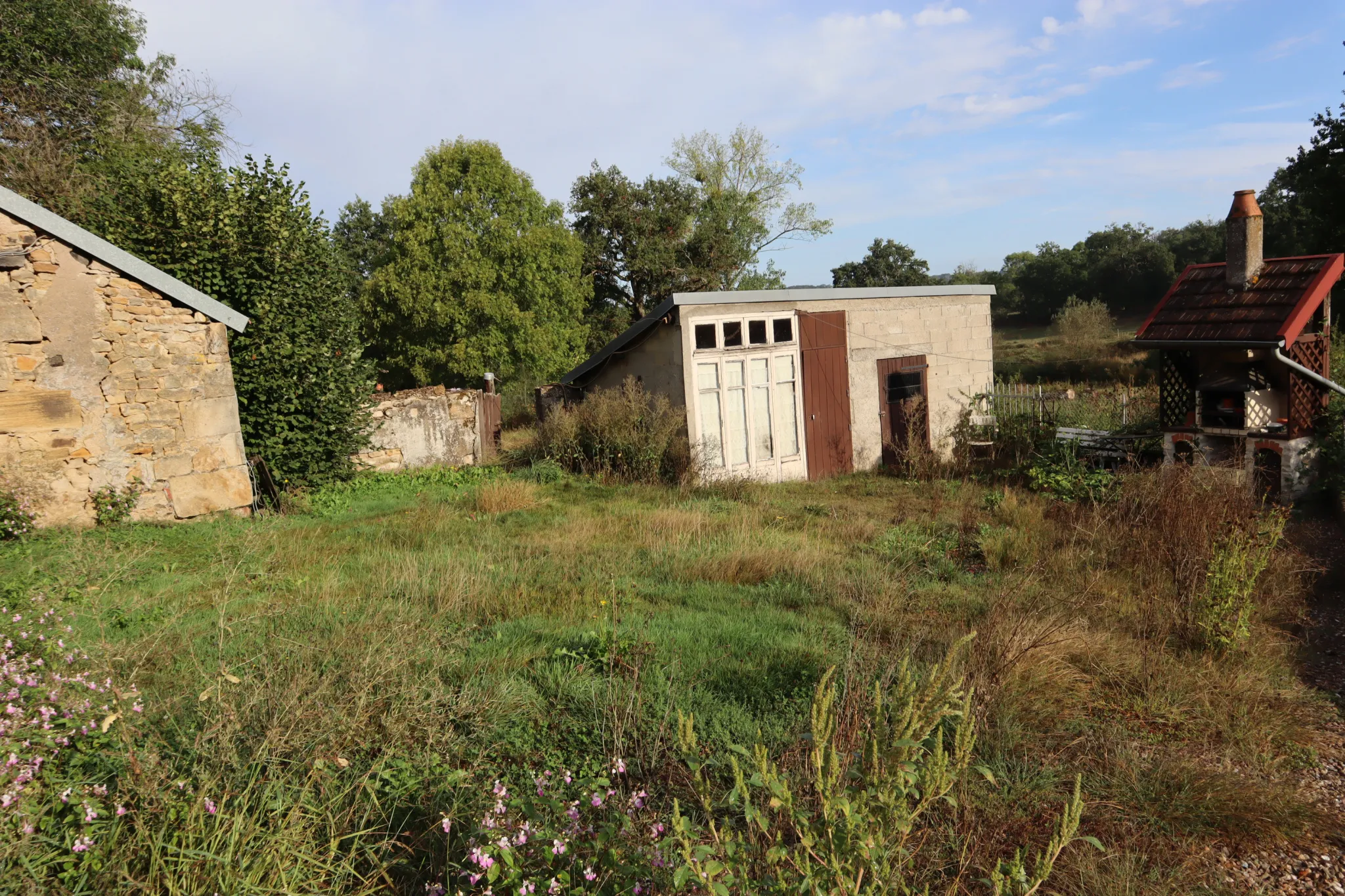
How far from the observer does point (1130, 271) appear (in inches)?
1403

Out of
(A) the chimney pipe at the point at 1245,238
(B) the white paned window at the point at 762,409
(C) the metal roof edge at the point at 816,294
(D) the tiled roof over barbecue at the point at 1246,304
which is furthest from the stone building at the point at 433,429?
(A) the chimney pipe at the point at 1245,238

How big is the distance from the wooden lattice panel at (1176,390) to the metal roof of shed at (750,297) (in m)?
4.00

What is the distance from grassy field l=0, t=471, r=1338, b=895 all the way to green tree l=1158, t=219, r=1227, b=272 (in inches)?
1247

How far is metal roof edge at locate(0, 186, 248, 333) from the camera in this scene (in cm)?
724

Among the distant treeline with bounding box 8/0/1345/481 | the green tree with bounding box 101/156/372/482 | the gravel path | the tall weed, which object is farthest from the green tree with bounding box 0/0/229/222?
the gravel path

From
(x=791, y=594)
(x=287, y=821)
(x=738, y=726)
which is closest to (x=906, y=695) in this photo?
(x=738, y=726)

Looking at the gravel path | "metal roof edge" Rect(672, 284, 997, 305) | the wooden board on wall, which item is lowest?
the gravel path

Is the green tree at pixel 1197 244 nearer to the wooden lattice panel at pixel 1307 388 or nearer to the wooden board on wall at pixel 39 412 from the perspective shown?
the wooden lattice panel at pixel 1307 388

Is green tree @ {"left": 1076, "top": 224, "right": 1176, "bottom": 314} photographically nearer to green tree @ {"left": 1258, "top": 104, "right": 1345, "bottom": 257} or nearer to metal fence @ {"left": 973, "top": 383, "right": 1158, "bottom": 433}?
green tree @ {"left": 1258, "top": 104, "right": 1345, "bottom": 257}

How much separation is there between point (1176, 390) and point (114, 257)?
40.8ft

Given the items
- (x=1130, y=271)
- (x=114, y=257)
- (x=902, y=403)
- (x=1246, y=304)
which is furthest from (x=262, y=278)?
(x=1130, y=271)

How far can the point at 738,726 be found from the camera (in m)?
4.00

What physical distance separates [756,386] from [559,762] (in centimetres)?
921

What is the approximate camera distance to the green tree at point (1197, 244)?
108 ft
